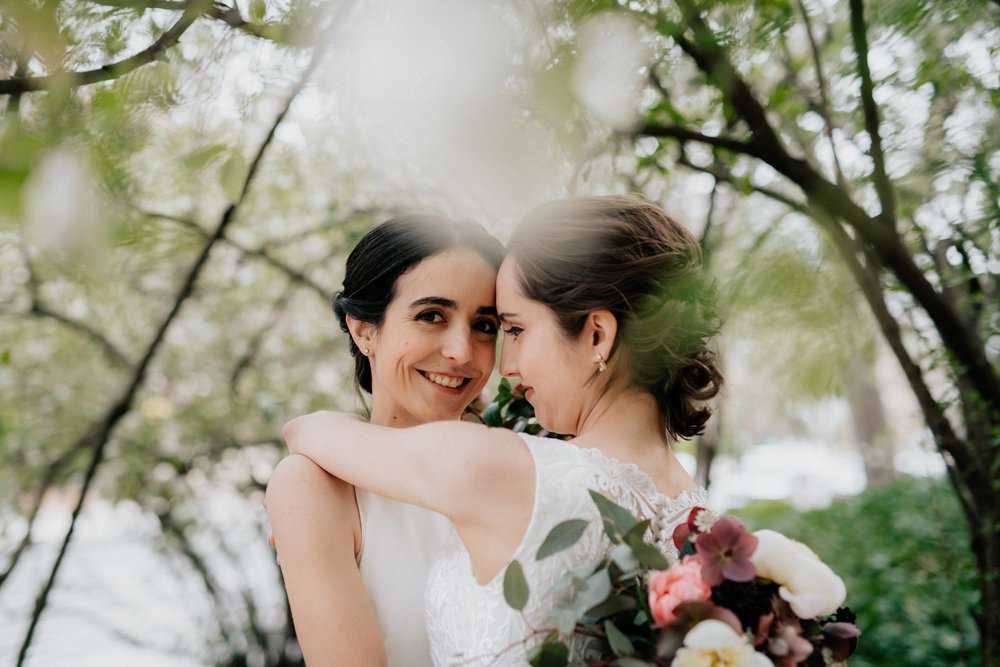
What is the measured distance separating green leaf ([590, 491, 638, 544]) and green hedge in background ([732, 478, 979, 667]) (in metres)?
2.64

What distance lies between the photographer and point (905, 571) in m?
5.98

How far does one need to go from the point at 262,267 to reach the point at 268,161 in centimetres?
116

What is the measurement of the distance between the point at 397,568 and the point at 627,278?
885mm

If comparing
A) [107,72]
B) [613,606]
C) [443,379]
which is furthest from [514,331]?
[107,72]

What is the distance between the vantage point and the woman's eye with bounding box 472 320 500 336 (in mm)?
2059

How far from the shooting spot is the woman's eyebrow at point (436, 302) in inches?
78.3

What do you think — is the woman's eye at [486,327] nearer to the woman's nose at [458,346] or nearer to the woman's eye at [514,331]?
the woman's nose at [458,346]

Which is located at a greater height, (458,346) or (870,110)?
(870,110)

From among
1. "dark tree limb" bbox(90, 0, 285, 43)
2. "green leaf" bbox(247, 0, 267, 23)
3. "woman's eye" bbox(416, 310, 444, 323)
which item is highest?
"green leaf" bbox(247, 0, 267, 23)

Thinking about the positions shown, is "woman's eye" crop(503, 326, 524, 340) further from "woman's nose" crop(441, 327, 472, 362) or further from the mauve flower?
the mauve flower

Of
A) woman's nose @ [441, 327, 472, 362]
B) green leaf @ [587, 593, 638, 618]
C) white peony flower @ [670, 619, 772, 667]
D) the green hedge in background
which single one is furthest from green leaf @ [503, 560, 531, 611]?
the green hedge in background

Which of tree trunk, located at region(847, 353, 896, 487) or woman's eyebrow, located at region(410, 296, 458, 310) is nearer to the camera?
woman's eyebrow, located at region(410, 296, 458, 310)

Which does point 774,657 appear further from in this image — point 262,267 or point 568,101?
point 262,267

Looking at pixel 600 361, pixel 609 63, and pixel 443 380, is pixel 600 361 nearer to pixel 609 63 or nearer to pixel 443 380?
pixel 443 380
